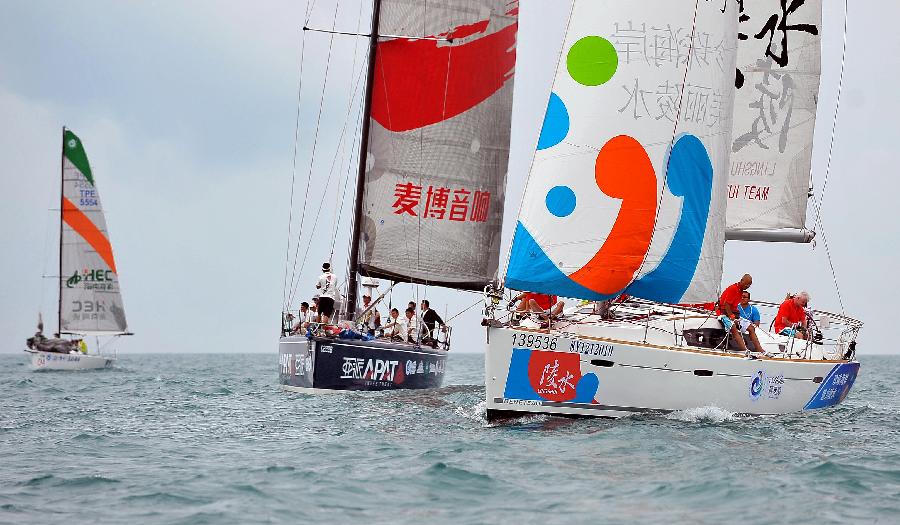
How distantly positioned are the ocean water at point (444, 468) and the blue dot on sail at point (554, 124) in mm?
3975

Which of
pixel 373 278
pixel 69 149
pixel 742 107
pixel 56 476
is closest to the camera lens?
pixel 56 476

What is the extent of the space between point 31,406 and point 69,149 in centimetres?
2477

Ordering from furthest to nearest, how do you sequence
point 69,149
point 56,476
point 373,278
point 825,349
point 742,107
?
point 69,149 < point 373,278 < point 742,107 < point 825,349 < point 56,476

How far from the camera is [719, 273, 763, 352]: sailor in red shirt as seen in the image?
55.3 feet

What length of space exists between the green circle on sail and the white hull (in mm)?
32781

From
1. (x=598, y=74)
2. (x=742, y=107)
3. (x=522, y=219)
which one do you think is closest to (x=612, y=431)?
(x=522, y=219)

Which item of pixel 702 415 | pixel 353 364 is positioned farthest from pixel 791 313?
pixel 353 364

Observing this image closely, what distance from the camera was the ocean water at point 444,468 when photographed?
1002 cm

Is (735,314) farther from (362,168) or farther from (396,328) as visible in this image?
(362,168)

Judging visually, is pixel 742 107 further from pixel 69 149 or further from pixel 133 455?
pixel 69 149

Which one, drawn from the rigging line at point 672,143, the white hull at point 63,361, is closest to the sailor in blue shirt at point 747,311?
the rigging line at point 672,143

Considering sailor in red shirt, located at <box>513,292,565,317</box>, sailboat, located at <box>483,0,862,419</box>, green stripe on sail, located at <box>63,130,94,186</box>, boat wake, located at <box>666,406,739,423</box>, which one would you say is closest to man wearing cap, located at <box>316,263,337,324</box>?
sailor in red shirt, located at <box>513,292,565,317</box>

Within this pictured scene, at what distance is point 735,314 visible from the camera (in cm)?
1784

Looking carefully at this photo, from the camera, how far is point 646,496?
10492mm
